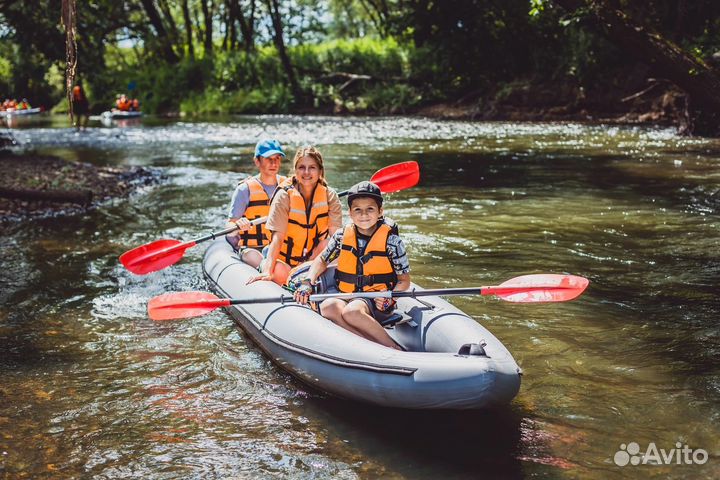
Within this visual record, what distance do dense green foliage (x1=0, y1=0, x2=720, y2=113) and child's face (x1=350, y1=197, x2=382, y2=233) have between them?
665cm

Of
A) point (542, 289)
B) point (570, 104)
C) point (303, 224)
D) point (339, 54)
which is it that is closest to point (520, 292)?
point (542, 289)

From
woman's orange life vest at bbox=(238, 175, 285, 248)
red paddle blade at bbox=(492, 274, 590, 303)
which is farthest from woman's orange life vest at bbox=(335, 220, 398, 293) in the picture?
woman's orange life vest at bbox=(238, 175, 285, 248)

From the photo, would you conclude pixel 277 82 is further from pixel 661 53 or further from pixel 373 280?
pixel 373 280

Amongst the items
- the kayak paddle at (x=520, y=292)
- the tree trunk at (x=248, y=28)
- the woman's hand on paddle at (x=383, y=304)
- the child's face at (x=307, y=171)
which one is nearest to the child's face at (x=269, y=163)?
the child's face at (x=307, y=171)

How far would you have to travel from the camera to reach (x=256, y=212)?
5055mm

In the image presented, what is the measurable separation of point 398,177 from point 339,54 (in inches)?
764

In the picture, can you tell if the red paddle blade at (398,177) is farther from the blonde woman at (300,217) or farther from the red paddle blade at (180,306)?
the red paddle blade at (180,306)

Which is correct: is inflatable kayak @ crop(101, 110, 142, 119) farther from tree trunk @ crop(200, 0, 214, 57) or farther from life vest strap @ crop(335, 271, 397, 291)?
life vest strap @ crop(335, 271, 397, 291)

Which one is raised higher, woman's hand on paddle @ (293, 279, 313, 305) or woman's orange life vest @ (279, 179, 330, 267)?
woman's orange life vest @ (279, 179, 330, 267)

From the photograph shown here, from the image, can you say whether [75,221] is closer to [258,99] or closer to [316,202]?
[316,202]

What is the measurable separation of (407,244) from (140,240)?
2.46 m

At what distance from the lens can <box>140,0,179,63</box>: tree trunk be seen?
26.4m

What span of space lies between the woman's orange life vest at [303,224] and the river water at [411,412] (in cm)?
61

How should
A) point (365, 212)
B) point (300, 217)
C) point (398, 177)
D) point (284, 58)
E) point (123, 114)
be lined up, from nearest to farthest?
point (365, 212) → point (300, 217) → point (398, 177) → point (123, 114) → point (284, 58)
